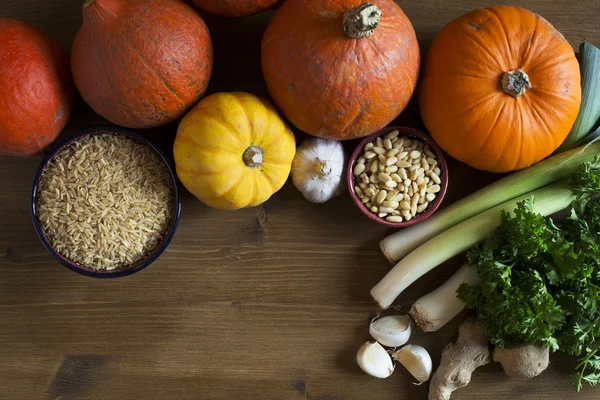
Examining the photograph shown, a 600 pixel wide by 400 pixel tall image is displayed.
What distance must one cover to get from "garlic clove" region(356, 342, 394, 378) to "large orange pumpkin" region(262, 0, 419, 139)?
1.79ft

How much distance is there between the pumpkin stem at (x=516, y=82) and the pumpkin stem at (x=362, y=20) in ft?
1.00

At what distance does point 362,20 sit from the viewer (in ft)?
3.35

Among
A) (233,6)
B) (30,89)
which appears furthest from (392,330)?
(30,89)

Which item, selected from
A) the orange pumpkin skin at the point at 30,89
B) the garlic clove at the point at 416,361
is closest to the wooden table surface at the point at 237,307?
the garlic clove at the point at 416,361

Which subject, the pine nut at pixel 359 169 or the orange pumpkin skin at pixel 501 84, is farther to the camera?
the pine nut at pixel 359 169

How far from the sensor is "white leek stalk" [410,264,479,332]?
134 centimetres

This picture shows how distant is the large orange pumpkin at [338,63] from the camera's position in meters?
1.10

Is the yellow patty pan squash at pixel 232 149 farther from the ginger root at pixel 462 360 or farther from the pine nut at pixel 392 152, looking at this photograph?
the ginger root at pixel 462 360

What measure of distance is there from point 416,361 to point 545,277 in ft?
1.21

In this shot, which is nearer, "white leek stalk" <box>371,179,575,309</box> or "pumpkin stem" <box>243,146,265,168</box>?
"pumpkin stem" <box>243,146,265,168</box>

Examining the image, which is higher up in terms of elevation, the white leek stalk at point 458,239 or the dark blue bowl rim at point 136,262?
the dark blue bowl rim at point 136,262

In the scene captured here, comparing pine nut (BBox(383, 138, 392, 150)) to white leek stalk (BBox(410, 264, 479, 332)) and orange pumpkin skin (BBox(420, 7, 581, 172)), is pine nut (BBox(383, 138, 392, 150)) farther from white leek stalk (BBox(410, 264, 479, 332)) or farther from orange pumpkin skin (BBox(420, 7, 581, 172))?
white leek stalk (BBox(410, 264, 479, 332))

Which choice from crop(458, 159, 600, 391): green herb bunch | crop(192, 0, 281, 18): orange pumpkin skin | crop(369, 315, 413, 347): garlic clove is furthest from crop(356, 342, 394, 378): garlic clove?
crop(192, 0, 281, 18): orange pumpkin skin

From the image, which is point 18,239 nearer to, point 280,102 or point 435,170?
point 280,102
